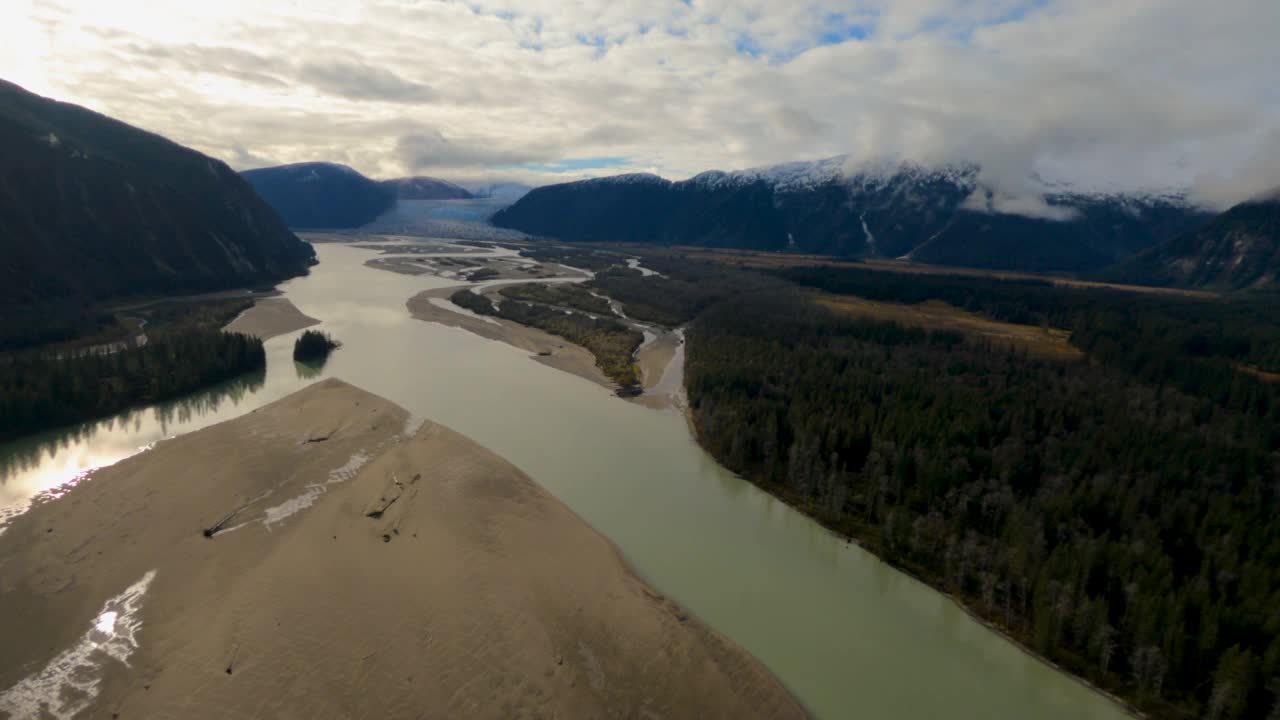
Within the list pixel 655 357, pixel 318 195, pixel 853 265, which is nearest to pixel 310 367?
pixel 655 357

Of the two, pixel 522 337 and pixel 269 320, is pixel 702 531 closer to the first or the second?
pixel 522 337

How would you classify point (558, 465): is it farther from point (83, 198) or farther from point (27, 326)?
point (83, 198)

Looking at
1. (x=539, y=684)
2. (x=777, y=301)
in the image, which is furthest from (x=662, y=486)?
(x=777, y=301)

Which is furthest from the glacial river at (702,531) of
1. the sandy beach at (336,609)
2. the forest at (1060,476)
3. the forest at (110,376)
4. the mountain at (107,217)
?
the mountain at (107,217)

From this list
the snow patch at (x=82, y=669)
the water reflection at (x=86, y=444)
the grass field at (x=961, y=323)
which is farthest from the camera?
the grass field at (x=961, y=323)

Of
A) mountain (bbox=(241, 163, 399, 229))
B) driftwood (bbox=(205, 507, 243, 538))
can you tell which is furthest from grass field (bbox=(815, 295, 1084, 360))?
mountain (bbox=(241, 163, 399, 229))

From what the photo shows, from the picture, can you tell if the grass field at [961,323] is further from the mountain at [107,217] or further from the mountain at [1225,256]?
the mountain at [107,217]
